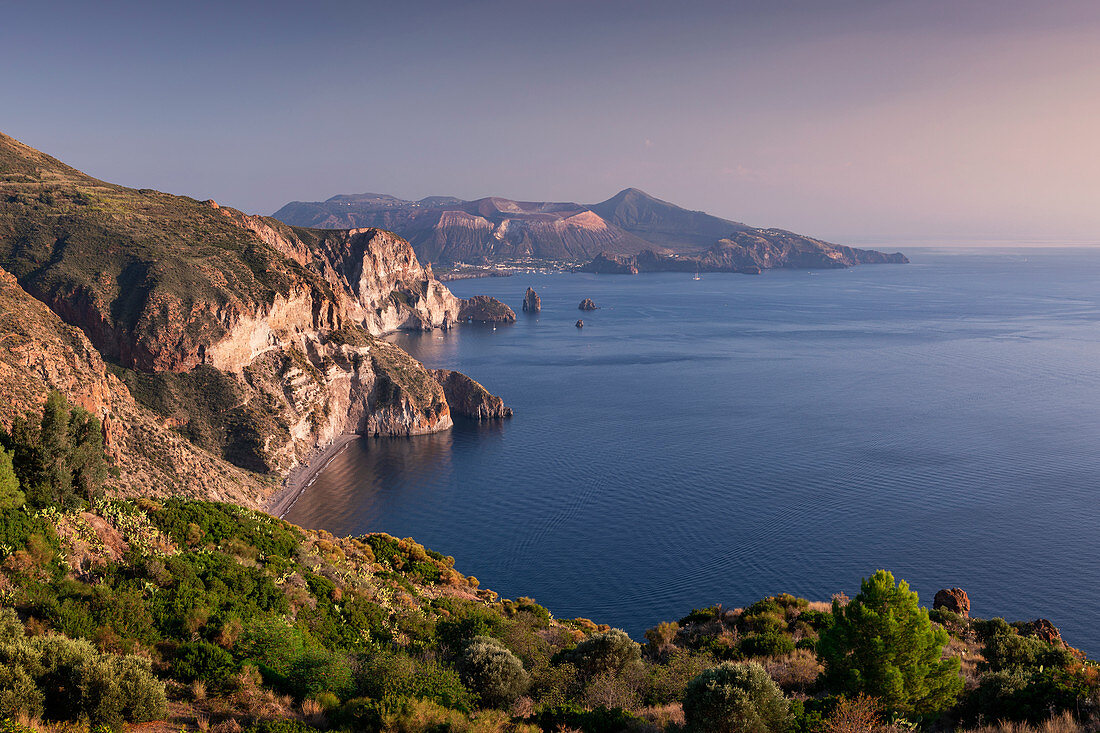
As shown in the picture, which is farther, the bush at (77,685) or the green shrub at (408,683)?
the green shrub at (408,683)

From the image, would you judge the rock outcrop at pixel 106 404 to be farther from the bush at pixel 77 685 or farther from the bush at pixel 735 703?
the bush at pixel 735 703

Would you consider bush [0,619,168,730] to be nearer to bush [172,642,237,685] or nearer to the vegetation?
bush [172,642,237,685]

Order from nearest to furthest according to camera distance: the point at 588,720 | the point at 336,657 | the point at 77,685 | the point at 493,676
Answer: the point at 77,685 < the point at 588,720 < the point at 336,657 < the point at 493,676

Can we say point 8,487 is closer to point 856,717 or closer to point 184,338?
point 856,717

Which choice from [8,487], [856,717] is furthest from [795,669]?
[8,487]

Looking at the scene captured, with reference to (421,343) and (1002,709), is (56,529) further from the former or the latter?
(421,343)

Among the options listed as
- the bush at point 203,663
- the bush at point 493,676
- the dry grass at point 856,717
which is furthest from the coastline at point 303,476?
the dry grass at point 856,717

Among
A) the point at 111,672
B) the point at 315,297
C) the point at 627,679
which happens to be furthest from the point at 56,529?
the point at 315,297
